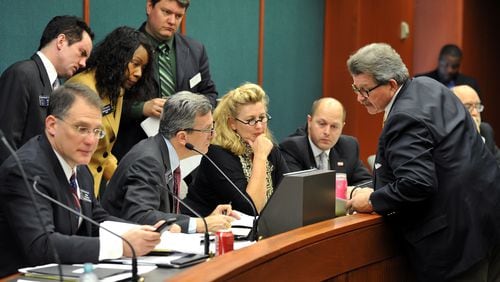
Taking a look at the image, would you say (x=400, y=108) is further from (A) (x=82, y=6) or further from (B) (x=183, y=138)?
(A) (x=82, y=6)

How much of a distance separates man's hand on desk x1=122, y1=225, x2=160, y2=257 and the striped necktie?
180 cm

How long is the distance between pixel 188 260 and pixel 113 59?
1542 millimetres

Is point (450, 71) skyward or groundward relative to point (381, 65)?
groundward

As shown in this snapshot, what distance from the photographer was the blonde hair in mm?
3920

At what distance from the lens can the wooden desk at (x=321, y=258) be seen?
7.47 ft

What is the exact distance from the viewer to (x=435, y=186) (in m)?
3.05

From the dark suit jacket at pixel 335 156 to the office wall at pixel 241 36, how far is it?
1164 mm

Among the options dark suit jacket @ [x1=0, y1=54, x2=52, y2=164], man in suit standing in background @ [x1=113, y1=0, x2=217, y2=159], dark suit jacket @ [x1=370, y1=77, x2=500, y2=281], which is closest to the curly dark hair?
man in suit standing in background @ [x1=113, y1=0, x2=217, y2=159]

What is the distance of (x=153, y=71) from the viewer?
4.19 m

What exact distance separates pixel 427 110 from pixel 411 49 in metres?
4.50

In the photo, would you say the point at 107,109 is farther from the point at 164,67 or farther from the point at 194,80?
the point at 194,80

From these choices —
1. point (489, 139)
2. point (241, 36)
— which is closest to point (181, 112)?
point (241, 36)

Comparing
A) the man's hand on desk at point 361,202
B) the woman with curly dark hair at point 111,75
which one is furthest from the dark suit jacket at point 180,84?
the man's hand on desk at point 361,202

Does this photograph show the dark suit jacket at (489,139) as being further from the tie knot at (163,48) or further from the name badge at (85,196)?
the name badge at (85,196)
